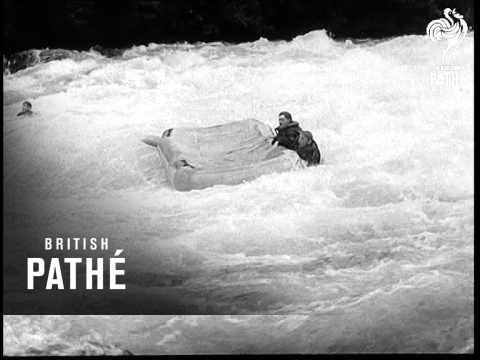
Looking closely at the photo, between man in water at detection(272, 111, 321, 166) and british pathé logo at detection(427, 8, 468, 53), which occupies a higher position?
british pathé logo at detection(427, 8, 468, 53)

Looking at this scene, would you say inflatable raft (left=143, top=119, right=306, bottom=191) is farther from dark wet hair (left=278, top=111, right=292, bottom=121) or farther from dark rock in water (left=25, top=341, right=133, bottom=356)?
dark rock in water (left=25, top=341, right=133, bottom=356)

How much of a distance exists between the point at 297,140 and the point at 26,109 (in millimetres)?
1636

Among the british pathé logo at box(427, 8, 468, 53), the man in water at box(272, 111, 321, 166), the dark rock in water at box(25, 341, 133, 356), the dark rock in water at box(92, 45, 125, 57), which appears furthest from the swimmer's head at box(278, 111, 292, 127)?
the dark rock in water at box(25, 341, 133, 356)

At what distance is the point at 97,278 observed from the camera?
520cm

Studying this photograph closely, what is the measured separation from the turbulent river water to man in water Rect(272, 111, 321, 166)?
0.05 m

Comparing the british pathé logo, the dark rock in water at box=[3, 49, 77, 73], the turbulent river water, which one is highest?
Result: the british pathé logo

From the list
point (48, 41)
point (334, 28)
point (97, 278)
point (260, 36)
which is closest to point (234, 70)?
point (260, 36)

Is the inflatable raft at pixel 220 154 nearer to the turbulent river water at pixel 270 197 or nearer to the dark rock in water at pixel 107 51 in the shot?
the turbulent river water at pixel 270 197

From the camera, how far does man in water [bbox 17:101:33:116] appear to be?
5316mm

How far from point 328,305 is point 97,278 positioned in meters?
1.36

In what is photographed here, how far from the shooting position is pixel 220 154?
17.4ft

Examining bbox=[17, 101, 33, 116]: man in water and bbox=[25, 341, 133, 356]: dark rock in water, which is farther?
bbox=[17, 101, 33, 116]: man in water

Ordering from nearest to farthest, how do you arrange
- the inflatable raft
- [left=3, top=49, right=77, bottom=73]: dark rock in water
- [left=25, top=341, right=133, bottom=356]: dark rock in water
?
[left=25, top=341, right=133, bottom=356]: dark rock in water < the inflatable raft < [left=3, top=49, right=77, bottom=73]: dark rock in water

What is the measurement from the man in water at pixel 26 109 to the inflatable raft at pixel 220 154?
71cm
